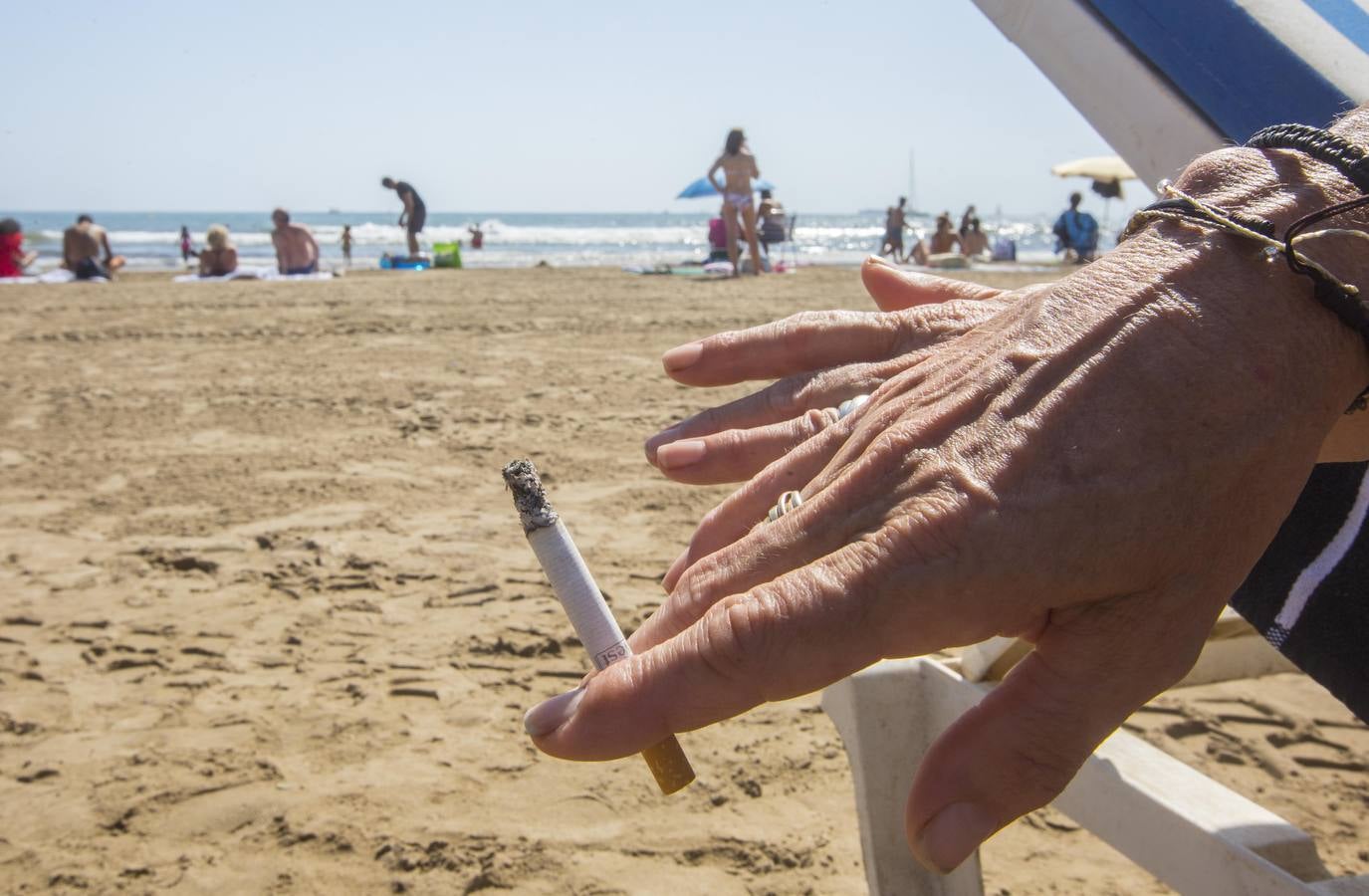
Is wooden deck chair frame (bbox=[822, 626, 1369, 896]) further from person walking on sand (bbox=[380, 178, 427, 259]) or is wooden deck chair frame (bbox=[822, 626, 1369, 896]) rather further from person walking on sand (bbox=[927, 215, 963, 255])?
person walking on sand (bbox=[927, 215, 963, 255])

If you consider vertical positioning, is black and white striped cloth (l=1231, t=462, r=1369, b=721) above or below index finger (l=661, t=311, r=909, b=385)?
below

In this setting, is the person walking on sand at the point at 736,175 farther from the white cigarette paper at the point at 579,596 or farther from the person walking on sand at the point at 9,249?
the white cigarette paper at the point at 579,596

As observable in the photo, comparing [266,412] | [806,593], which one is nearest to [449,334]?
[266,412]

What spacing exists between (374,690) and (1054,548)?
2.31 meters

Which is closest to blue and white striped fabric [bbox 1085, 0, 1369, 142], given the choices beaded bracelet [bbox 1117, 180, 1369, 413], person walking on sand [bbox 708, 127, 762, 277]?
beaded bracelet [bbox 1117, 180, 1369, 413]

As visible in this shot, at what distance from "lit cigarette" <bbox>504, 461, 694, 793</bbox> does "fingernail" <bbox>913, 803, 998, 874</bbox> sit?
233 millimetres

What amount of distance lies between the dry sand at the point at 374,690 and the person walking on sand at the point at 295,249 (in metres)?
10.1

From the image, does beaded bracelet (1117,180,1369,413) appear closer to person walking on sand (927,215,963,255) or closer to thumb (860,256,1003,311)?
thumb (860,256,1003,311)

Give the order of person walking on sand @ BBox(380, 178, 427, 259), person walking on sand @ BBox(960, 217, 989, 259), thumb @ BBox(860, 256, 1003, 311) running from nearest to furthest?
thumb @ BBox(860, 256, 1003, 311), person walking on sand @ BBox(380, 178, 427, 259), person walking on sand @ BBox(960, 217, 989, 259)

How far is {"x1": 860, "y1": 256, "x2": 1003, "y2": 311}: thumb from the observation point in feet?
5.24

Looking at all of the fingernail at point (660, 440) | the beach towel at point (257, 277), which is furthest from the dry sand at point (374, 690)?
the beach towel at point (257, 277)

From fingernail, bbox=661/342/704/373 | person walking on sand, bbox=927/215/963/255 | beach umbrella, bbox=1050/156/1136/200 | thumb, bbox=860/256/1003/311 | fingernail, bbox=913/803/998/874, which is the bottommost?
fingernail, bbox=913/803/998/874

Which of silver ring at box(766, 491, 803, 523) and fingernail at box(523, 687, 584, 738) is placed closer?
fingernail at box(523, 687, 584, 738)

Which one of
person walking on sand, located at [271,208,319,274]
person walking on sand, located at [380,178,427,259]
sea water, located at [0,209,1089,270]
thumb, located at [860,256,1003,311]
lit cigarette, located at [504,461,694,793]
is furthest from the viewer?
sea water, located at [0,209,1089,270]
